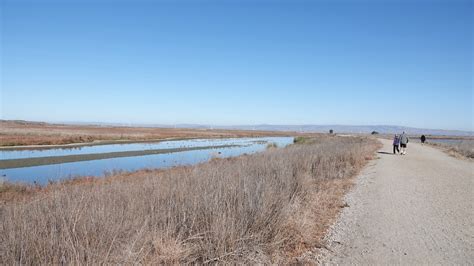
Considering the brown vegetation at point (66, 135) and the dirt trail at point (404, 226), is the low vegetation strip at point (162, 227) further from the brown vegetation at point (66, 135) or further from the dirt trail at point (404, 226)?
the brown vegetation at point (66, 135)

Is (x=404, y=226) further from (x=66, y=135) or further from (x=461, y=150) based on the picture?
(x=66, y=135)

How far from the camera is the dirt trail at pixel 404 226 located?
565 centimetres

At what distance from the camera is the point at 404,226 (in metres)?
7.30

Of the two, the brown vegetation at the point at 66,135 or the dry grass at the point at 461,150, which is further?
the brown vegetation at the point at 66,135

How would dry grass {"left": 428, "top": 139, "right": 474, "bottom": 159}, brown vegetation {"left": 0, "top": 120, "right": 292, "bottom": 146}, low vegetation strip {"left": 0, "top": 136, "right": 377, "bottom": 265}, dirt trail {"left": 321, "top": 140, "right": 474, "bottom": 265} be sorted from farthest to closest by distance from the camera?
1. brown vegetation {"left": 0, "top": 120, "right": 292, "bottom": 146}
2. dry grass {"left": 428, "top": 139, "right": 474, "bottom": 159}
3. dirt trail {"left": 321, "top": 140, "right": 474, "bottom": 265}
4. low vegetation strip {"left": 0, "top": 136, "right": 377, "bottom": 265}

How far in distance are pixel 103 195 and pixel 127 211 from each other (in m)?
1.37

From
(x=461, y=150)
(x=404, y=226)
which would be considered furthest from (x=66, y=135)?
(x=404, y=226)

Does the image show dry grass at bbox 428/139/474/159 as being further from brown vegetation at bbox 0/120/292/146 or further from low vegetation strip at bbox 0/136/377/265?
brown vegetation at bbox 0/120/292/146

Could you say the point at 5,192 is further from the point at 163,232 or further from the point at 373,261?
the point at 373,261

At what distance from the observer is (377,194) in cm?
1096

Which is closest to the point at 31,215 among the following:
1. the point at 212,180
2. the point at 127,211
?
the point at 127,211

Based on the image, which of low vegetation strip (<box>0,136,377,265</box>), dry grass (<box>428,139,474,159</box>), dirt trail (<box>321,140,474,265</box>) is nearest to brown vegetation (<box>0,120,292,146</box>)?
low vegetation strip (<box>0,136,377,265</box>)

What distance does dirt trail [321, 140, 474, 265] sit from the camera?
5648 mm

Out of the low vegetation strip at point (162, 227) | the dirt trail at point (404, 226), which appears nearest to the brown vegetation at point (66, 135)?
the low vegetation strip at point (162, 227)
